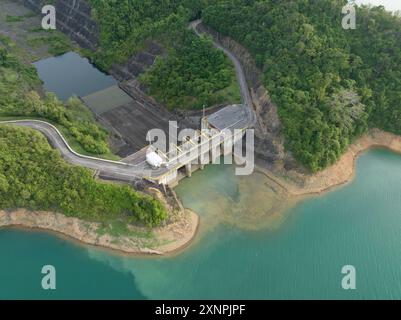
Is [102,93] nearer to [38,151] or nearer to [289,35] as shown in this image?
[38,151]

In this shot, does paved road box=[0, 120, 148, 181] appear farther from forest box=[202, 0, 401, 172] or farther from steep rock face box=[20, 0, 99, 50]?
steep rock face box=[20, 0, 99, 50]

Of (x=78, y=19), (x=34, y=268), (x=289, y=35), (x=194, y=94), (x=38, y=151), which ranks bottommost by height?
(x=34, y=268)

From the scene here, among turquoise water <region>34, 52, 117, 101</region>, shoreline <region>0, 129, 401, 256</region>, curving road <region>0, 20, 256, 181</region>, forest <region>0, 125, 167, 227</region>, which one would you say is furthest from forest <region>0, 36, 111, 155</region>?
shoreline <region>0, 129, 401, 256</region>

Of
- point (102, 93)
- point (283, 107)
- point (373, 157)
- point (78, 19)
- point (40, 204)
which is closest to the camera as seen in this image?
point (40, 204)

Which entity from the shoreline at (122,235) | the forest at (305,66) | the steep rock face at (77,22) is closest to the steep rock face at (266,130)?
the forest at (305,66)

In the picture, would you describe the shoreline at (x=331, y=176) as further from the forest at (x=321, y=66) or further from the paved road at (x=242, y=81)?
the paved road at (x=242, y=81)

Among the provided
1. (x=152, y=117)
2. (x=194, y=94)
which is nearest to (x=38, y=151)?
(x=152, y=117)
